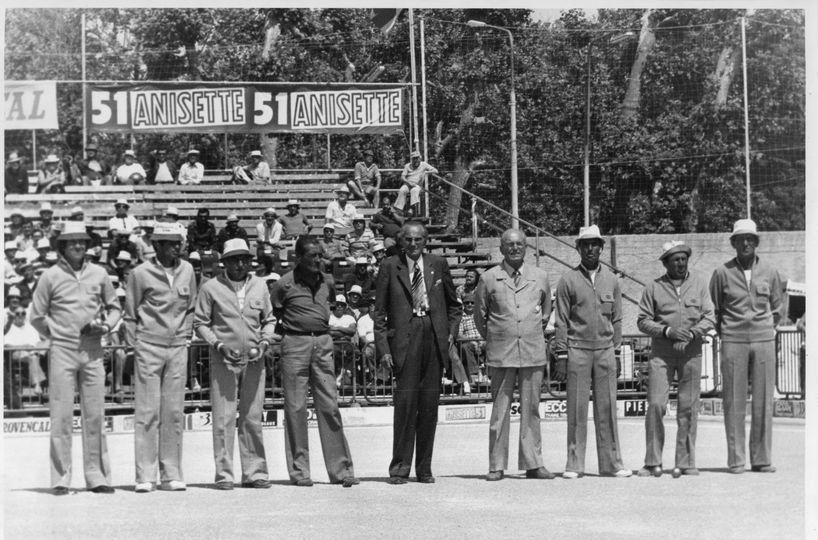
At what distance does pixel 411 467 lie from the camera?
1029cm

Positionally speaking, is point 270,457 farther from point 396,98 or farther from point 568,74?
point 568,74

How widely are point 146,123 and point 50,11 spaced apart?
6.29 meters

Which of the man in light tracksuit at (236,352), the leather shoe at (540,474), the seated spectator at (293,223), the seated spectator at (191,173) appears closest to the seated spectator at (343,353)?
the seated spectator at (293,223)

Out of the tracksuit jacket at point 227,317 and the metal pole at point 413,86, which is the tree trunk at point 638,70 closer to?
the metal pole at point 413,86

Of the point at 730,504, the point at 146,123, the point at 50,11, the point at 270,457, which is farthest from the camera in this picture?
the point at 146,123

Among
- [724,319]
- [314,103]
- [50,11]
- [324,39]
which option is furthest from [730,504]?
[324,39]

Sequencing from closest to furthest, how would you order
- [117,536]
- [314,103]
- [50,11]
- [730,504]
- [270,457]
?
[117,536] → [730,504] → [50,11] → [270,457] → [314,103]

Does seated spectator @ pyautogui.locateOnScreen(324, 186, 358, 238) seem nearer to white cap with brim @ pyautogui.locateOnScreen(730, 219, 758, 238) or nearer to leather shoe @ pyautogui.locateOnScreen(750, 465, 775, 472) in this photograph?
white cap with brim @ pyautogui.locateOnScreen(730, 219, 758, 238)

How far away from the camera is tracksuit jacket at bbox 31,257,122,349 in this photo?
30.9ft

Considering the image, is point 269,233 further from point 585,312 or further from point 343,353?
point 585,312

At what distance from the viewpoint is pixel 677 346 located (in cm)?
1034

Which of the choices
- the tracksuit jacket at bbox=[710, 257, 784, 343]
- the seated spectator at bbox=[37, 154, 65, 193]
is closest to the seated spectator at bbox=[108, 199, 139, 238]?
the seated spectator at bbox=[37, 154, 65, 193]

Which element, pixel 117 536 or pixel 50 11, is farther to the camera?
pixel 50 11

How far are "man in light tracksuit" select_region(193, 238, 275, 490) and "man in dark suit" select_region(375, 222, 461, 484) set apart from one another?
0.95 meters
